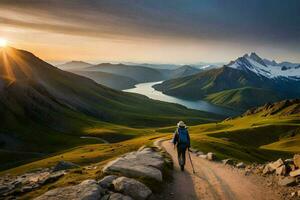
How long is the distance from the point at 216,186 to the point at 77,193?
37.5 ft

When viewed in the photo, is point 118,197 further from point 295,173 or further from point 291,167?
point 291,167

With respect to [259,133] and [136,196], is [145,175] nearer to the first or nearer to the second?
[136,196]

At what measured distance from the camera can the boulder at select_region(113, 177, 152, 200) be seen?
A: 20875 millimetres

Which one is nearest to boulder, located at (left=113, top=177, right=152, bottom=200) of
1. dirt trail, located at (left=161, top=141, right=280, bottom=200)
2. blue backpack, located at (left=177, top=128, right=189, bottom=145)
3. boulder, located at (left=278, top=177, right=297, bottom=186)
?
dirt trail, located at (left=161, top=141, right=280, bottom=200)

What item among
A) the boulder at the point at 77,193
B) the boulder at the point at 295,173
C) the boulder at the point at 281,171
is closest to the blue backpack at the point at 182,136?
the boulder at the point at 281,171

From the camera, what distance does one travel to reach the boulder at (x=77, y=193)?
1911cm

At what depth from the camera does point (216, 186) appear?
85.7ft

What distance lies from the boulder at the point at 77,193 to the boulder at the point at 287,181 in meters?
14.3

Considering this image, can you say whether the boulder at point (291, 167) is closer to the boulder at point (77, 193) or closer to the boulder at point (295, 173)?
the boulder at point (295, 173)

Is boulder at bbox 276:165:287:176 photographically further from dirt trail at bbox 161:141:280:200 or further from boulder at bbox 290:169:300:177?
dirt trail at bbox 161:141:280:200

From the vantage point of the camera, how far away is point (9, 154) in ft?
426

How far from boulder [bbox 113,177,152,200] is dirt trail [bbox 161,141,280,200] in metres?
2.11

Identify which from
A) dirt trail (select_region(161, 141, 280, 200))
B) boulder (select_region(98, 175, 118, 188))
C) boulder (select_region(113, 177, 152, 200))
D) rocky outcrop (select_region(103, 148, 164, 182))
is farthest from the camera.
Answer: rocky outcrop (select_region(103, 148, 164, 182))

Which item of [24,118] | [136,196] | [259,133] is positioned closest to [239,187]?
[136,196]
